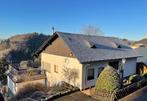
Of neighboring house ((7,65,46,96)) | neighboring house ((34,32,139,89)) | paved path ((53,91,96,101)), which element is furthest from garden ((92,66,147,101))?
neighboring house ((7,65,46,96))

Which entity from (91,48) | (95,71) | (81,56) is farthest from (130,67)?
(81,56)

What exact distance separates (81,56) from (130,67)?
11527mm

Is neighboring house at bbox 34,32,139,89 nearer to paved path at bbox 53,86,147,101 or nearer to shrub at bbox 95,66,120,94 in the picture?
paved path at bbox 53,86,147,101

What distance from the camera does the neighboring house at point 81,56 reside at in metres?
19.7

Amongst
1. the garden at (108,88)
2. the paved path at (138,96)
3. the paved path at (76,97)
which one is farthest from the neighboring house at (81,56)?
the paved path at (138,96)

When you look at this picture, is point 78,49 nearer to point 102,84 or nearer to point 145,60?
point 102,84

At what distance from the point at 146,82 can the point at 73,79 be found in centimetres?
946

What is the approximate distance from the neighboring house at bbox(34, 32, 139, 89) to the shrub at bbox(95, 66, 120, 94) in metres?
3.08

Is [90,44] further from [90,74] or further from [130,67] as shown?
[130,67]

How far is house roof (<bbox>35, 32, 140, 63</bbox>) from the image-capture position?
65.1 feet

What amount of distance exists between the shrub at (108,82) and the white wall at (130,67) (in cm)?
1018

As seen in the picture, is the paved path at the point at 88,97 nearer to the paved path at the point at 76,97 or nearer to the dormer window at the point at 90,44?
the paved path at the point at 76,97

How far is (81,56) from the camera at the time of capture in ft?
63.2

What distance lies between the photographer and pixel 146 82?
2225 centimetres
